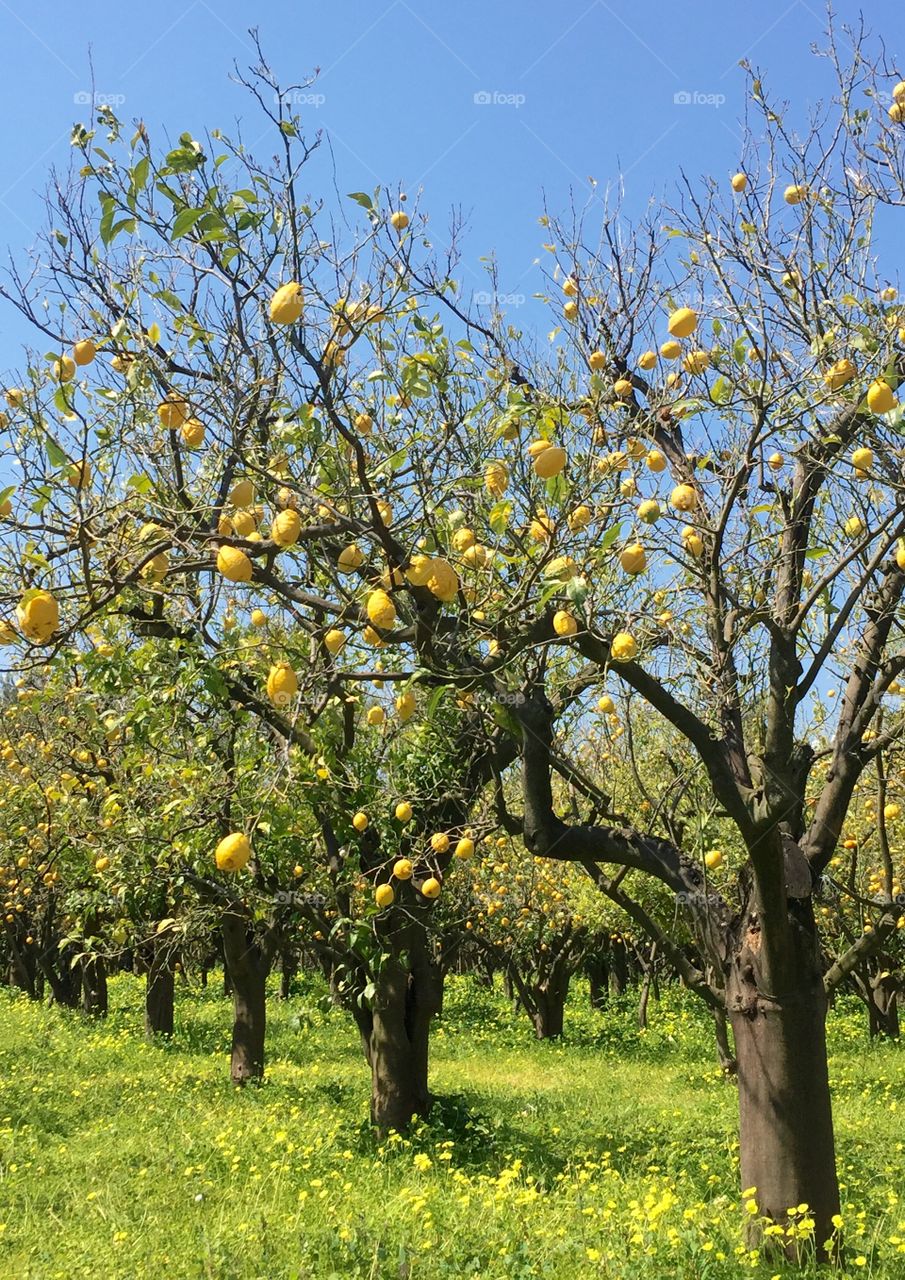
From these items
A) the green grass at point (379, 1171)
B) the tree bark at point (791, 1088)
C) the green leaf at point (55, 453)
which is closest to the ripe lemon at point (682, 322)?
the green leaf at point (55, 453)

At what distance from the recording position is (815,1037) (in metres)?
4.68

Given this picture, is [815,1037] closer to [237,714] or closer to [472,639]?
[472,639]

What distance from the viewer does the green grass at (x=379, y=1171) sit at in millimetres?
4625

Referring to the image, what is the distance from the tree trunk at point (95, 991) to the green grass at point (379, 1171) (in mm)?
4006

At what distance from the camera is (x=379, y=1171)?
664 cm

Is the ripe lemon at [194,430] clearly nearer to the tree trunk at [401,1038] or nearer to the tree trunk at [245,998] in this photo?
the tree trunk at [401,1038]

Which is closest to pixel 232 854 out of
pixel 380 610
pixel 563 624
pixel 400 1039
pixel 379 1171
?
pixel 380 610

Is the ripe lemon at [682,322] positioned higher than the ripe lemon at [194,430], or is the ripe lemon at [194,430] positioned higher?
the ripe lemon at [682,322]

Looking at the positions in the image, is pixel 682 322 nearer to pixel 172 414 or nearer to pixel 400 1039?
pixel 172 414

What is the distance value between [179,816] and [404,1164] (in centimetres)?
322

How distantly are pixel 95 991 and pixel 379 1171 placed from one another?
1417cm

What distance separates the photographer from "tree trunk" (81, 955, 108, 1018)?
705 inches

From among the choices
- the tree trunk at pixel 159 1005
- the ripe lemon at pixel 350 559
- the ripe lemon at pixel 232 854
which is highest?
the ripe lemon at pixel 350 559

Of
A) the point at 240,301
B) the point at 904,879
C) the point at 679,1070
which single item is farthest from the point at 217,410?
the point at 679,1070
